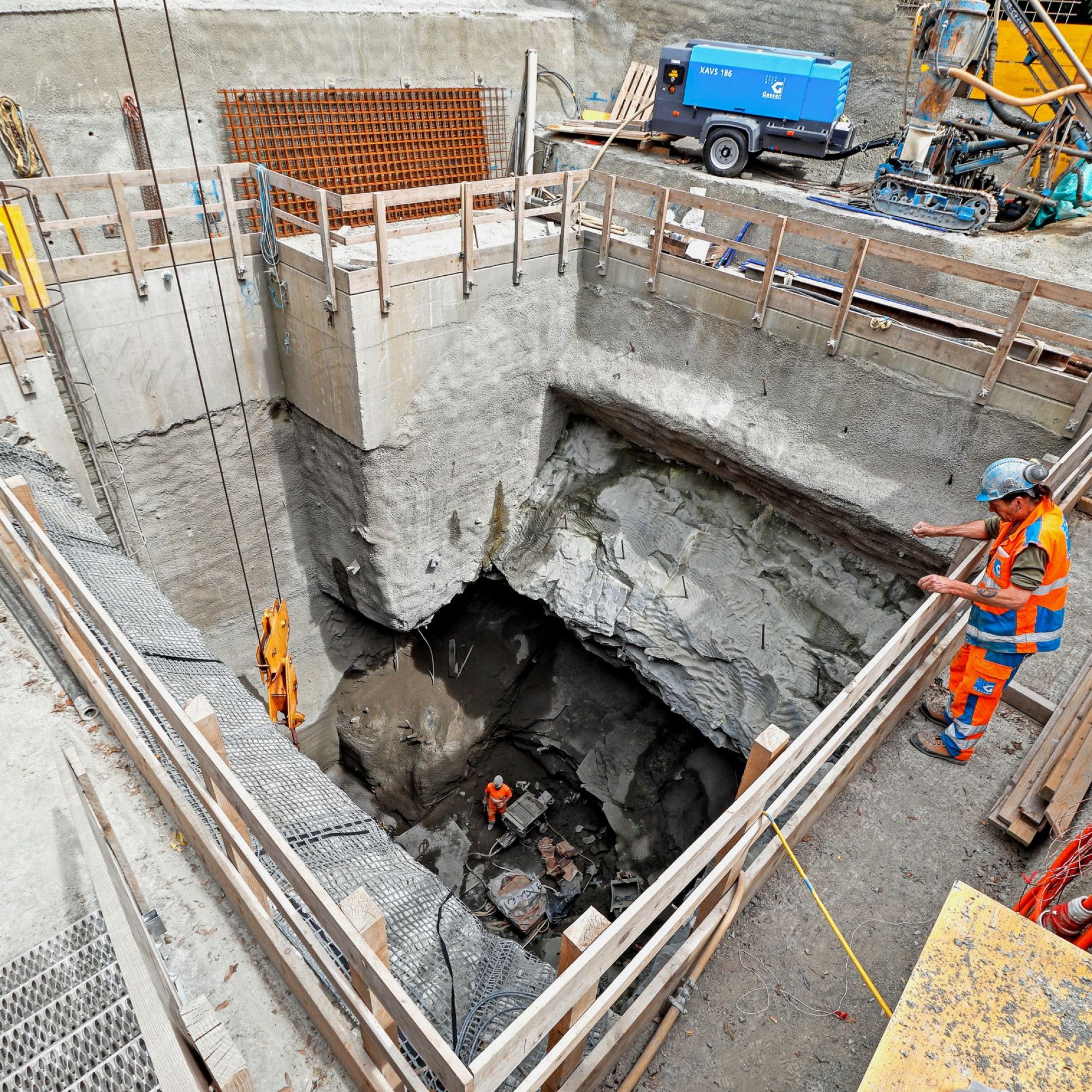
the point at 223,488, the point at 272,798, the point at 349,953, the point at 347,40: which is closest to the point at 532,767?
the point at 223,488

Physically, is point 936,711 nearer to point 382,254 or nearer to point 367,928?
point 367,928

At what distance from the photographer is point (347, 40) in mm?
10273

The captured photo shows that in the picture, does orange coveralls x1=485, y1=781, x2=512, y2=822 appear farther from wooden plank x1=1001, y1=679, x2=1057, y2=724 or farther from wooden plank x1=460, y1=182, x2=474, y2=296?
wooden plank x1=1001, y1=679, x2=1057, y2=724

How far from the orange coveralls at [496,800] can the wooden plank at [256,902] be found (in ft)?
23.1

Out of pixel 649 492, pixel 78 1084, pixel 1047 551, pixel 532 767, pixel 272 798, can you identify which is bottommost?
pixel 532 767

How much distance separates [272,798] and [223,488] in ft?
19.3

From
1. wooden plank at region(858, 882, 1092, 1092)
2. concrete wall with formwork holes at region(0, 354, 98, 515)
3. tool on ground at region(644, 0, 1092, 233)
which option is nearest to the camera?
wooden plank at region(858, 882, 1092, 1092)

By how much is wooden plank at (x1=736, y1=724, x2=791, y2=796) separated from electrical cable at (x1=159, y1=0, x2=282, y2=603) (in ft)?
19.4

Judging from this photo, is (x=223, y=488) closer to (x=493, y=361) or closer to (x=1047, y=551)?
(x=493, y=361)

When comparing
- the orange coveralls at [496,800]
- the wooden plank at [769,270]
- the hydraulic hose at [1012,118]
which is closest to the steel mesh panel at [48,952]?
the wooden plank at [769,270]

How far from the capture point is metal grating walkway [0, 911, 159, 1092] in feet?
6.75

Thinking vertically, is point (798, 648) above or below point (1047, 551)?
below

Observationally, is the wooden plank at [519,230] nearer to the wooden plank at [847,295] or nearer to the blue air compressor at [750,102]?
the wooden plank at [847,295]

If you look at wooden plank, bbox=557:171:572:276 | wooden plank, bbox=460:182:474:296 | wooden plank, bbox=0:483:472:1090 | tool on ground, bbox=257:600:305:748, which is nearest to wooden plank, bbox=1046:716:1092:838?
wooden plank, bbox=0:483:472:1090
